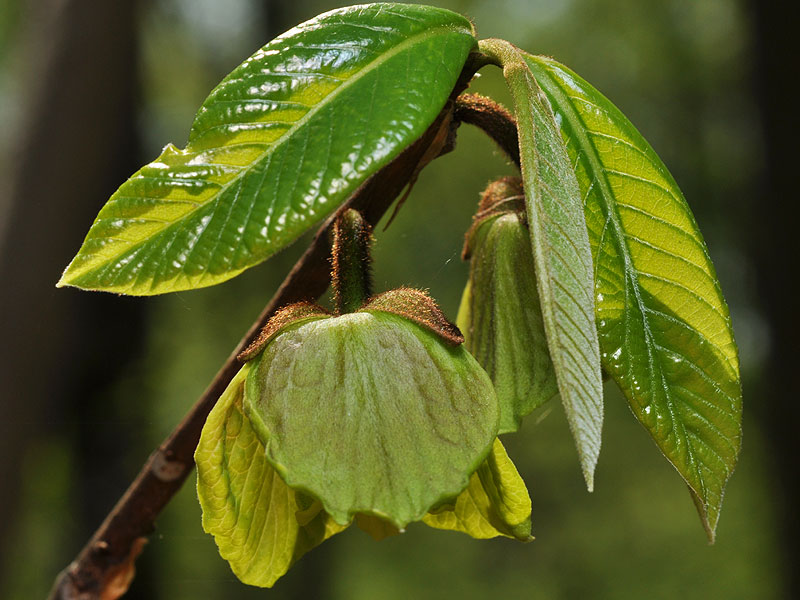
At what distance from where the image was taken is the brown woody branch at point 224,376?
A: 711 mm

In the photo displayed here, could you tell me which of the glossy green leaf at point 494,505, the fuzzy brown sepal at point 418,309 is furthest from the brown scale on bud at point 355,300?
the glossy green leaf at point 494,505

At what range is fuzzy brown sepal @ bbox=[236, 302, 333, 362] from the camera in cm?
59

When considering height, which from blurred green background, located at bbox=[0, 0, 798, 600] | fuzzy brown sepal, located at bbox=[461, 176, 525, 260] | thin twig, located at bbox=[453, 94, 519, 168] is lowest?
blurred green background, located at bbox=[0, 0, 798, 600]

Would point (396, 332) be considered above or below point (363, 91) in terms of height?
below

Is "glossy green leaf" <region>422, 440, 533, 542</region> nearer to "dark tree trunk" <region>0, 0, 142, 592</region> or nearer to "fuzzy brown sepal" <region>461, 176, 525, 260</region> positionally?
"fuzzy brown sepal" <region>461, 176, 525, 260</region>

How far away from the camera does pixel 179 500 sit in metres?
8.49

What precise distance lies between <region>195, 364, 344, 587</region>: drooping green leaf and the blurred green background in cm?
20

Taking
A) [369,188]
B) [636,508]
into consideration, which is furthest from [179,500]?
[369,188]

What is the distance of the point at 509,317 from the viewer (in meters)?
0.74

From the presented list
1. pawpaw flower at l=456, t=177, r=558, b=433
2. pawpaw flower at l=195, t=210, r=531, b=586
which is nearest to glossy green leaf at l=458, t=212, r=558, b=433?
pawpaw flower at l=456, t=177, r=558, b=433
